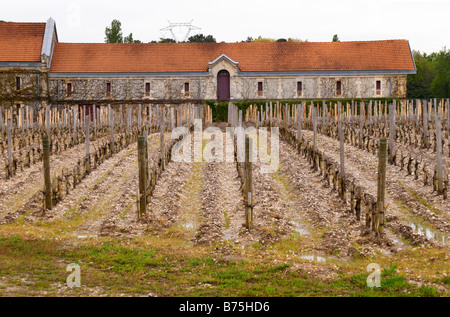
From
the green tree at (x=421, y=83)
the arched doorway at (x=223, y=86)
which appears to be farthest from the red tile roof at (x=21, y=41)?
the green tree at (x=421, y=83)

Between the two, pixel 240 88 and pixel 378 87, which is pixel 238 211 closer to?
pixel 240 88

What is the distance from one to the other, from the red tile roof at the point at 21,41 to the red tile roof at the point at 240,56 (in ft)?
6.47

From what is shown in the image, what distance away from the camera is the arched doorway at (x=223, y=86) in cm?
4872

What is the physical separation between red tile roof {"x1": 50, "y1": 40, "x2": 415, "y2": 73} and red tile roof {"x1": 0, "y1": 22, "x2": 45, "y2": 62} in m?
1.97

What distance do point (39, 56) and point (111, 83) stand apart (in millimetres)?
6247

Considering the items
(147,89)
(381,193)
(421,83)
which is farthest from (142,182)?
(421,83)

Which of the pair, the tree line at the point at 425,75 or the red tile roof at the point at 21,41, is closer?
the red tile roof at the point at 21,41

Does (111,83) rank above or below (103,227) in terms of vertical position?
above

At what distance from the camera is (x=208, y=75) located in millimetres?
48562

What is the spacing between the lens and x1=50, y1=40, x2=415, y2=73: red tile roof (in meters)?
48.8

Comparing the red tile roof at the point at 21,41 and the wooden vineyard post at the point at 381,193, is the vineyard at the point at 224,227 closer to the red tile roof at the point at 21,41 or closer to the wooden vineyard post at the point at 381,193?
the wooden vineyard post at the point at 381,193
